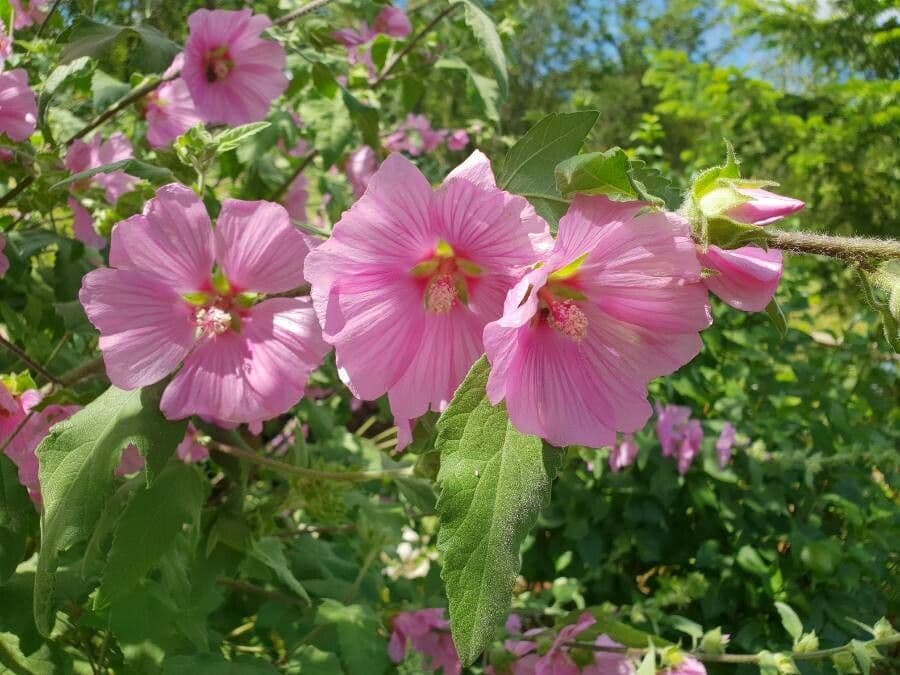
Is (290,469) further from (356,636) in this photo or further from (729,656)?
(729,656)

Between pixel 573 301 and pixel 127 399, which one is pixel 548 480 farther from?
pixel 127 399

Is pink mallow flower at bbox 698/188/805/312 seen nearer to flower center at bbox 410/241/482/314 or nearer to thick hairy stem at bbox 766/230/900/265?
thick hairy stem at bbox 766/230/900/265

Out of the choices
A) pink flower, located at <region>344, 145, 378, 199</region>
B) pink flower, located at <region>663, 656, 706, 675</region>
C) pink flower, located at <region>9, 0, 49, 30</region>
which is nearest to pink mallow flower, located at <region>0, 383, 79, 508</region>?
pink flower, located at <region>9, 0, 49, 30</region>

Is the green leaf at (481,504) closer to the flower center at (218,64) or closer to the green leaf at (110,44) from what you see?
the green leaf at (110,44)

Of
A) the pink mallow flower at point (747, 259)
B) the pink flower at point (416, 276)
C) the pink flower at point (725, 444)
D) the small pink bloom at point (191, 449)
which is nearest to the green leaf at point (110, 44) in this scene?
the small pink bloom at point (191, 449)

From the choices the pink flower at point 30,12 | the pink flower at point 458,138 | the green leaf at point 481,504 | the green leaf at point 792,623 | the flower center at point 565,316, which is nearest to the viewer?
the green leaf at point 481,504

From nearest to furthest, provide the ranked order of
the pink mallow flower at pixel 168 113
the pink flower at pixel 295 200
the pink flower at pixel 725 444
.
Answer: the pink mallow flower at pixel 168 113 → the pink flower at pixel 295 200 → the pink flower at pixel 725 444

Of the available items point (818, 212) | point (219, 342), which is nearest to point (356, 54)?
point (219, 342)
